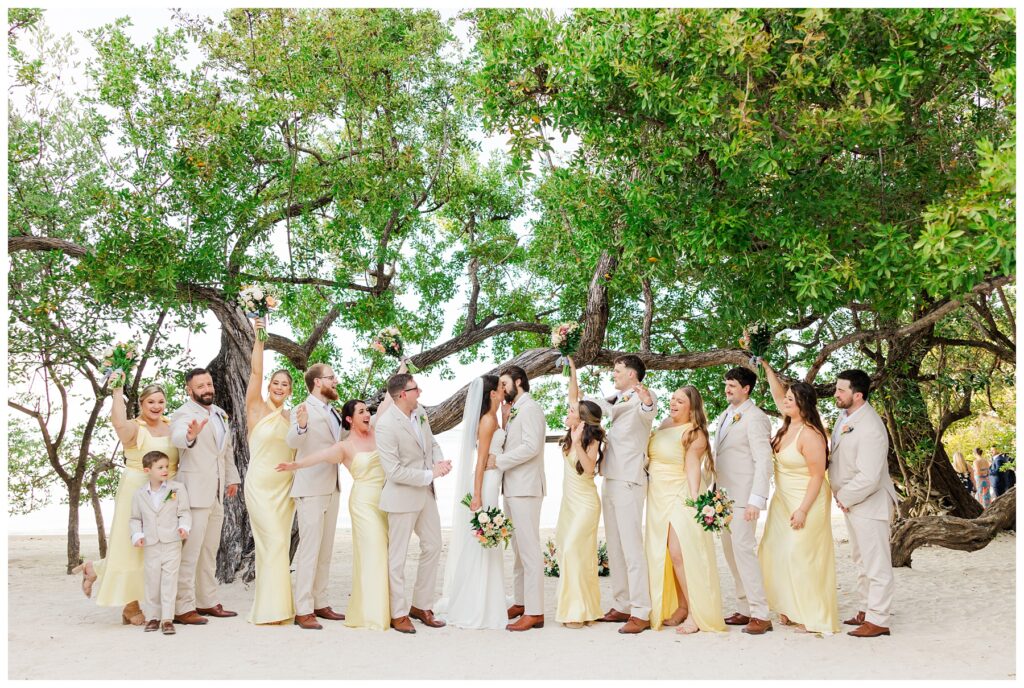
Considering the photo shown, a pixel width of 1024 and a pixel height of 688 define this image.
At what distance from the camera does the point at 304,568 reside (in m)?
7.43

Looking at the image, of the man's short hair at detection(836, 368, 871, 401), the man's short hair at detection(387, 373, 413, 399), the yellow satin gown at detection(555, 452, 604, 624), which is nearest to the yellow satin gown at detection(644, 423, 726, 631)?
the yellow satin gown at detection(555, 452, 604, 624)

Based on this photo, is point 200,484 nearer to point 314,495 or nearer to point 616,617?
point 314,495

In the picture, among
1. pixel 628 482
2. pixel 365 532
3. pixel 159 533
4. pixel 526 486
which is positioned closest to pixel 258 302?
pixel 159 533

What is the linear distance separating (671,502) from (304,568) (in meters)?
2.92

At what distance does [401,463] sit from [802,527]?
311cm

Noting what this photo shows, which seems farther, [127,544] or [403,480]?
[127,544]

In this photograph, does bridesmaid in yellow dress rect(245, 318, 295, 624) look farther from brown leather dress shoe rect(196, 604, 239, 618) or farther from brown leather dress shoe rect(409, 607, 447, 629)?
brown leather dress shoe rect(409, 607, 447, 629)

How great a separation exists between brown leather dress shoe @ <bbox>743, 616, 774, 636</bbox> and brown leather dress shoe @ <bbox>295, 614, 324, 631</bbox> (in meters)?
3.30

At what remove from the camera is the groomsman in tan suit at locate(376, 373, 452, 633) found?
23.7ft

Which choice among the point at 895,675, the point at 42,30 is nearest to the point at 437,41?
the point at 42,30

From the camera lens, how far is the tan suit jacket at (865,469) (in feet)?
23.4

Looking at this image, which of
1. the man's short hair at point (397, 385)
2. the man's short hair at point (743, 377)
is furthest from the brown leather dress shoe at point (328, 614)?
the man's short hair at point (743, 377)

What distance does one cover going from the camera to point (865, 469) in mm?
7145

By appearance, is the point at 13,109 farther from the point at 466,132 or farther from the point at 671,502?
the point at 671,502
